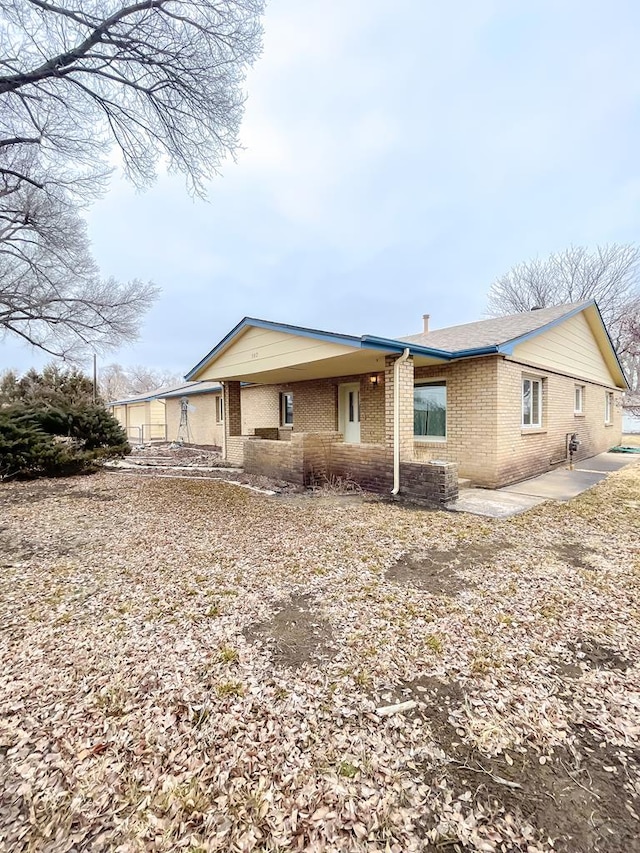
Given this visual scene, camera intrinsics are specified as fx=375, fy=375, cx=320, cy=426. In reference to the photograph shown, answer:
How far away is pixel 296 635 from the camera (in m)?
2.76

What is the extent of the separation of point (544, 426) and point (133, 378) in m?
61.3

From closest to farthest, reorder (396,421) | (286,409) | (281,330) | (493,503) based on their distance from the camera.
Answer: (493,503) → (396,421) → (281,330) → (286,409)

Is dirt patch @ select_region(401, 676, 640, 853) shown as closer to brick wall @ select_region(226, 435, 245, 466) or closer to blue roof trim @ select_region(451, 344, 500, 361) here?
blue roof trim @ select_region(451, 344, 500, 361)

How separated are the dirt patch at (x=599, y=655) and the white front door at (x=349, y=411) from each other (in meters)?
8.88

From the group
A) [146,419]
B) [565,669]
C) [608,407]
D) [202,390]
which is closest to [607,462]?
[608,407]

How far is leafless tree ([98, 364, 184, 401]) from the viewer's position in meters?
54.8

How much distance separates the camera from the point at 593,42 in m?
10.8

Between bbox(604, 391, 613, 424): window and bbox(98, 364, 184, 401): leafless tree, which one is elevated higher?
bbox(98, 364, 184, 401): leafless tree

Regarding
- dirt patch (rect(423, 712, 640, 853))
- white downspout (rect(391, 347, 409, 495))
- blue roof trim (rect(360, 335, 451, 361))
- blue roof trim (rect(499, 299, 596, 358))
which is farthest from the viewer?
blue roof trim (rect(499, 299, 596, 358))

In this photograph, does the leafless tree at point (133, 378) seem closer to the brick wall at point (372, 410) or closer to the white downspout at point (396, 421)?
the brick wall at point (372, 410)

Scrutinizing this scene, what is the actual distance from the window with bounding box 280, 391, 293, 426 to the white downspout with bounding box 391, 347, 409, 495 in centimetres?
713

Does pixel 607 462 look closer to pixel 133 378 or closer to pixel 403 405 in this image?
pixel 403 405

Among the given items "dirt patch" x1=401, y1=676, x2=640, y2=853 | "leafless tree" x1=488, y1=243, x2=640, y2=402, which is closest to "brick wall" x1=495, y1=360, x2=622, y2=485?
"dirt patch" x1=401, y1=676, x2=640, y2=853

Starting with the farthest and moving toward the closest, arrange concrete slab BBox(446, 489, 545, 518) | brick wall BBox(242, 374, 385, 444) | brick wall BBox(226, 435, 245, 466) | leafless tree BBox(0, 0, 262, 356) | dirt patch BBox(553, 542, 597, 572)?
brick wall BBox(226, 435, 245, 466) → brick wall BBox(242, 374, 385, 444) → leafless tree BBox(0, 0, 262, 356) → concrete slab BBox(446, 489, 545, 518) → dirt patch BBox(553, 542, 597, 572)
